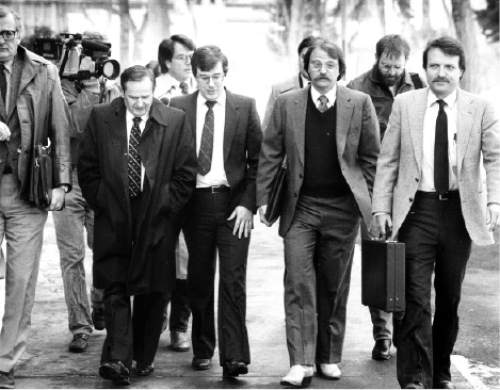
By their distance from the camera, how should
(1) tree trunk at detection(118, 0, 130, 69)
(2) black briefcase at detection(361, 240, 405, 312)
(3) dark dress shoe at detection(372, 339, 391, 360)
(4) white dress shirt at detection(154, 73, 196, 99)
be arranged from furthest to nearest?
(1) tree trunk at detection(118, 0, 130, 69) → (4) white dress shirt at detection(154, 73, 196, 99) → (3) dark dress shoe at detection(372, 339, 391, 360) → (2) black briefcase at detection(361, 240, 405, 312)

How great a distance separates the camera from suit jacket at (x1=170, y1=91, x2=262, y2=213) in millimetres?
7223

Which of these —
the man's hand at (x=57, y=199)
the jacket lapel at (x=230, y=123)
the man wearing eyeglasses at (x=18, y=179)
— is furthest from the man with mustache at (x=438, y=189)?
the man wearing eyeglasses at (x=18, y=179)

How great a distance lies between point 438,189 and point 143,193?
5.78ft

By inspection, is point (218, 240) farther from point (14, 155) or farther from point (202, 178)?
point (14, 155)

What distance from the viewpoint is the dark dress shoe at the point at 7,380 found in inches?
266

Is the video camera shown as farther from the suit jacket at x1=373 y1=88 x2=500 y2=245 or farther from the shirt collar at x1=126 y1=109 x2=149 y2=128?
the suit jacket at x1=373 y1=88 x2=500 y2=245

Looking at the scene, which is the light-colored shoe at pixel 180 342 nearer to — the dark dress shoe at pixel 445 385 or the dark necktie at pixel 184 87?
the dark dress shoe at pixel 445 385

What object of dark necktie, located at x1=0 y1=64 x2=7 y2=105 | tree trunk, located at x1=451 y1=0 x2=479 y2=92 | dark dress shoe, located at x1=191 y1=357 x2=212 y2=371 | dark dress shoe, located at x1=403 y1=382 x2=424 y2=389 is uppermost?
tree trunk, located at x1=451 y1=0 x2=479 y2=92

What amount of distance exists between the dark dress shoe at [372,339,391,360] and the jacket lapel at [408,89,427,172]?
5.44 ft

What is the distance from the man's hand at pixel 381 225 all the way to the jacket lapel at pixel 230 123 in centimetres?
106

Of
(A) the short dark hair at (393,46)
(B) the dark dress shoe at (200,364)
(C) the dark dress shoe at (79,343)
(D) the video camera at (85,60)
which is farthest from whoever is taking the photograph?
(D) the video camera at (85,60)

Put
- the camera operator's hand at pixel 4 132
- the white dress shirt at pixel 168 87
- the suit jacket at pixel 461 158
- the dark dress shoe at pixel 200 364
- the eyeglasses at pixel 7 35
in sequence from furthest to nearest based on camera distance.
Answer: the white dress shirt at pixel 168 87
the dark dress shoe at pixel 200 364
the eyeglasses at pixel 7 35
the camera operator's hand at pixel 4 132
the suit jacket at pixel 461 158

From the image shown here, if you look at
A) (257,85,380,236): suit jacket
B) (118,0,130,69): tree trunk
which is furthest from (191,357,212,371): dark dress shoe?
(118,0,130,69): tree trunk

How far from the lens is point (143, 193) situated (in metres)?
6.94
